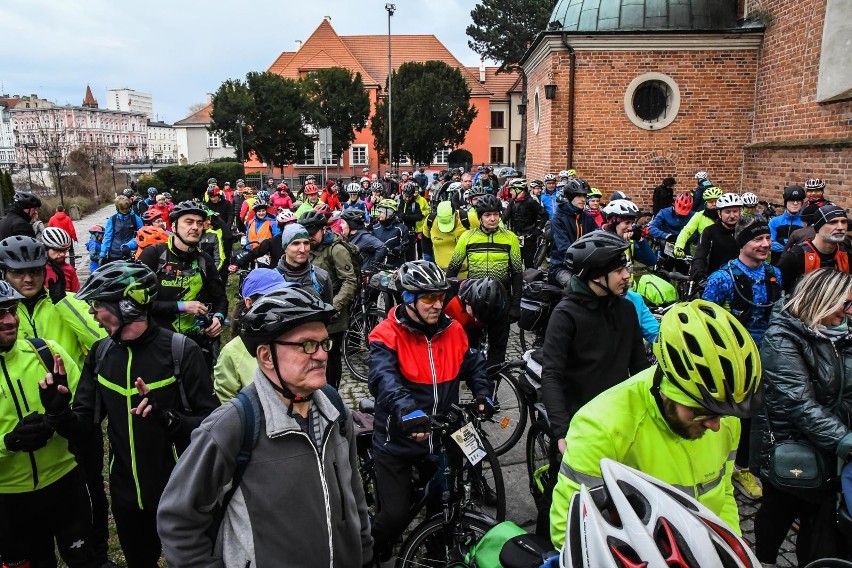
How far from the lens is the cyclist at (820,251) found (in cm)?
561

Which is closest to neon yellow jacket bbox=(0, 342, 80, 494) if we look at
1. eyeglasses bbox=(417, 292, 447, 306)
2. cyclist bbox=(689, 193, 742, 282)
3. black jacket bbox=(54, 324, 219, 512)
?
black jacket bbox=(54, 324, 219, 512)

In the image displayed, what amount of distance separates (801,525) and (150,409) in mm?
3592

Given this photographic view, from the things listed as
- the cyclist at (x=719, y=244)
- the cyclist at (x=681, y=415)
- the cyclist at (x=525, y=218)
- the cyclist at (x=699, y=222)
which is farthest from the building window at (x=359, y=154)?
the cyclist at (x=681, y=415)

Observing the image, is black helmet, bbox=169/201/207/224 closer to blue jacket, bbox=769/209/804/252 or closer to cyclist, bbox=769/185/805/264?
cyclist, bbox=769/185/805/264

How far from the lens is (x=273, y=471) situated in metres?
2.11

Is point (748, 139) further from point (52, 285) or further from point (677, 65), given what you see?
point (52, 285)

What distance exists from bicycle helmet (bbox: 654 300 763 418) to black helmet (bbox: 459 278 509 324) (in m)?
3.00

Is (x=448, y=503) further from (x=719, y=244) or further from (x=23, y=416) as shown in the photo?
(x=719, y=244)

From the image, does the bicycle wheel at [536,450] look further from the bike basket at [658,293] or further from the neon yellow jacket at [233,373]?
the neon yellow jacket at [233,373]

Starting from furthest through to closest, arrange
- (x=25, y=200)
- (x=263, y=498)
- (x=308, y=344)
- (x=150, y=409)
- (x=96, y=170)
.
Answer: (x=96, y=170) → (x=25, y=200) → (x=150, y=409) → (x=308, y=344) → (x=263, y=498)

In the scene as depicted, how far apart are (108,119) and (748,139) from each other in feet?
414

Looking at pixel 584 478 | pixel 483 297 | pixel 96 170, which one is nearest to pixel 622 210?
pixel 483 297

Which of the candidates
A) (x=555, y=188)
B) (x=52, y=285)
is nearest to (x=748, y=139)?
(x=555, y=188)

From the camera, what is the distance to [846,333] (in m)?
3.29
